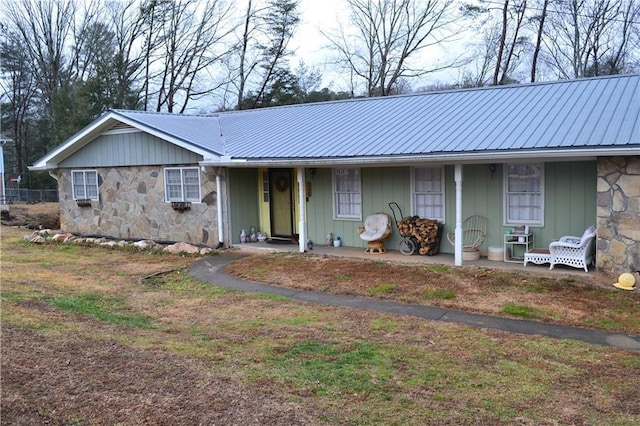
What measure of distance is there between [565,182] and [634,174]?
5.40 feet

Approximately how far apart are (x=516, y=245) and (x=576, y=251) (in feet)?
4.38

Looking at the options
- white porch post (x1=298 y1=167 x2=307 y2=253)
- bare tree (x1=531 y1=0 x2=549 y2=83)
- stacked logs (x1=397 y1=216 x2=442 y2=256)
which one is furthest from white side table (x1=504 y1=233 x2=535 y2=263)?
bare tree (x1=531 y1=0 x2=549 y2=83)

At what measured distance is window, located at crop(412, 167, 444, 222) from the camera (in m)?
11.2

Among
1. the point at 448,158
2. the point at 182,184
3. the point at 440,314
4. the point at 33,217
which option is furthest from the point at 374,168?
the point at 33,217

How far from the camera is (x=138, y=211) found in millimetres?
14555

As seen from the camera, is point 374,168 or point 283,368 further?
point 374,168

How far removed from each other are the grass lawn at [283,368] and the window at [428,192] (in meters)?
3.61

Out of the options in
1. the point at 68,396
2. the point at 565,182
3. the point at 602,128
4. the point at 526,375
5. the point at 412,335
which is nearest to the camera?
the point at 68,396

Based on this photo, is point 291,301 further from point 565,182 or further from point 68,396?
point 565,182

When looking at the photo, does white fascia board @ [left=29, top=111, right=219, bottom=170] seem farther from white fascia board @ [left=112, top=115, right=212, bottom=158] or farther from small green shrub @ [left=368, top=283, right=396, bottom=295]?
small green shrub @ [left=368, top=283, right=396, bottom=295]

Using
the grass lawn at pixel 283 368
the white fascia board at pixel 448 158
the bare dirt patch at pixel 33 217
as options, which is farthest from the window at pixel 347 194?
the bare dirt patch at pixel 33 217

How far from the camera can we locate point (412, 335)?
6160 mm

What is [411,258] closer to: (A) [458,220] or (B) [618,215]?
Result: (A) [458,220]

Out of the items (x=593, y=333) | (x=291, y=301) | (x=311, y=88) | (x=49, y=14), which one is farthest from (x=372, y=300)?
(x=49, y=14)
